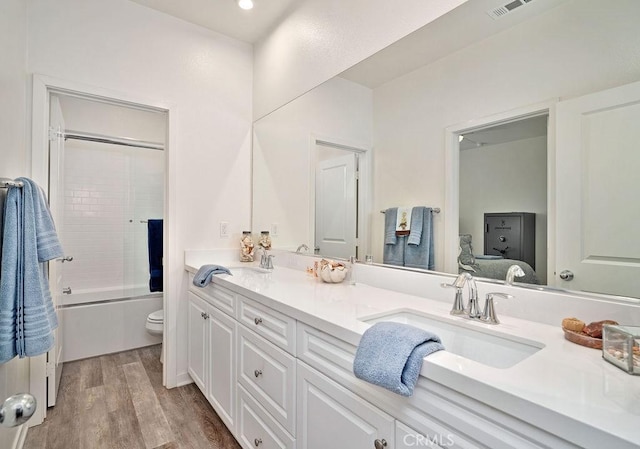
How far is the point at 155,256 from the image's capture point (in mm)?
3078

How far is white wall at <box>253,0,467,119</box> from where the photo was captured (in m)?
1.46

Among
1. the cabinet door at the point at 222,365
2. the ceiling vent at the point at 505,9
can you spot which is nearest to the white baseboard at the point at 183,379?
the cabinet door at the point at 222,365

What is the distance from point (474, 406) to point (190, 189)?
89.0 inches

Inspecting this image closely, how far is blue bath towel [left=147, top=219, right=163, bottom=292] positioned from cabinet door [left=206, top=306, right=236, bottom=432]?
4.55 feet

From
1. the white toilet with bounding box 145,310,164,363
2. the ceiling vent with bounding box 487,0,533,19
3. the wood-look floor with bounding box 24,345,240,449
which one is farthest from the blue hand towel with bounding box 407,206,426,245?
the white toilet with bounding box 145,310,164,363

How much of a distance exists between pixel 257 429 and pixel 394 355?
3.35ft

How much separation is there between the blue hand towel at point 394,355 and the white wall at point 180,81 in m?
1.92

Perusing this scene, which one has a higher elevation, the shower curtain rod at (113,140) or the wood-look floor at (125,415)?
the shower curtain rod at (113,140)

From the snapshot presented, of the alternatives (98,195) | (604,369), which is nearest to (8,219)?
(604,369)

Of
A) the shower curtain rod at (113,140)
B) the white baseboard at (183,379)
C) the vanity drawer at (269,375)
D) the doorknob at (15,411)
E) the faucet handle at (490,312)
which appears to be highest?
the shower curtain rod at (113,140)

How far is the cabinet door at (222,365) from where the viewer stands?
1679mm

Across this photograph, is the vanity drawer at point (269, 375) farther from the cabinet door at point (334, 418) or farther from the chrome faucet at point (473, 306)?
the chrome faucet at point (473, 306)

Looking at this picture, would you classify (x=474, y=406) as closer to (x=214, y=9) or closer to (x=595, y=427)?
(x=595, y=427)

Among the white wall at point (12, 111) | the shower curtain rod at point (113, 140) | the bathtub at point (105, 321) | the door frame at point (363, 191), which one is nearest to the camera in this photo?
the white wall at point (12, 111)
